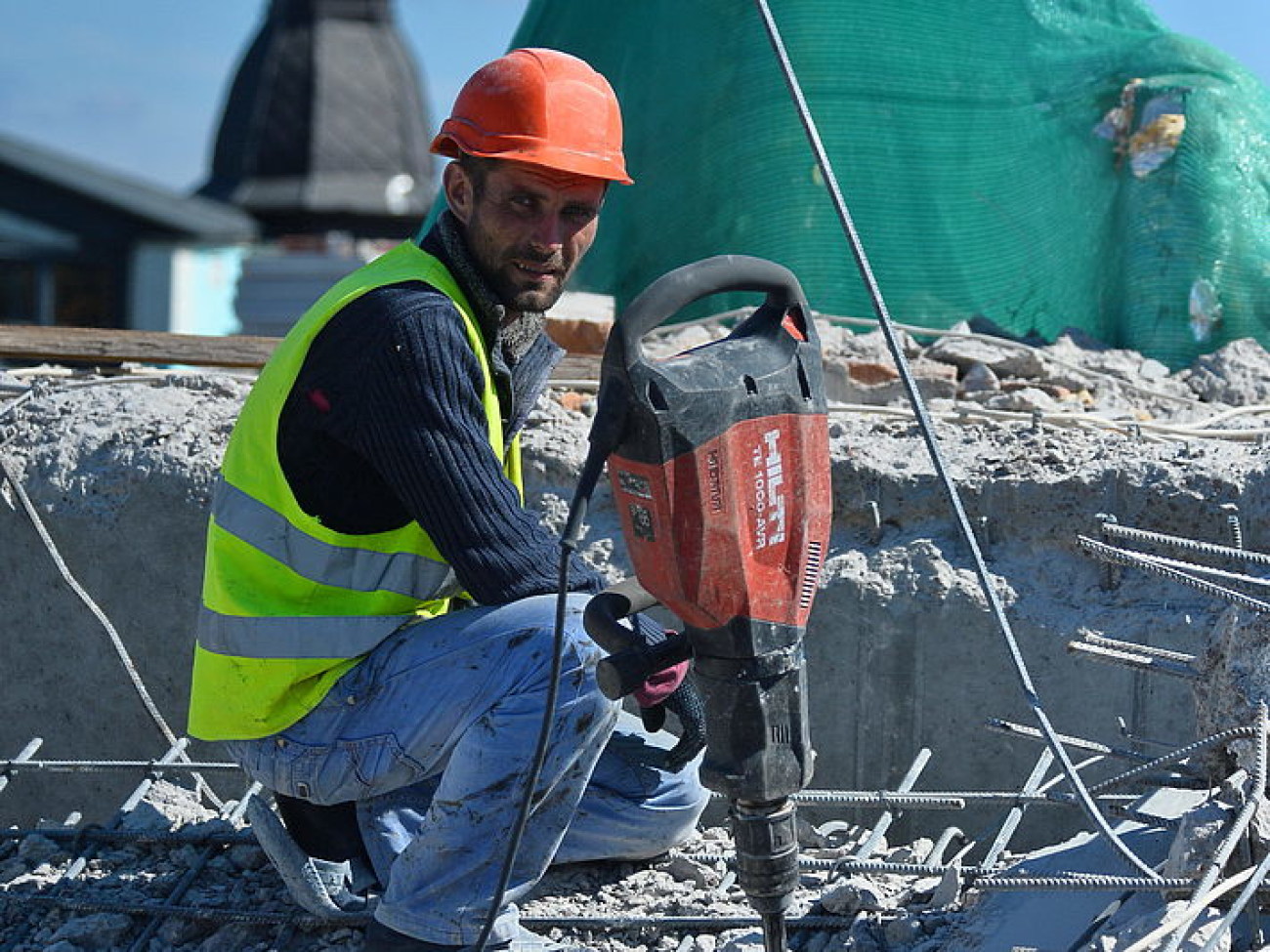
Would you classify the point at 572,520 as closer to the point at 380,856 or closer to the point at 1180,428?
the point at 380,856

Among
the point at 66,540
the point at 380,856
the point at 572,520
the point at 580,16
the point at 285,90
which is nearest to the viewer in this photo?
the point at 572,520

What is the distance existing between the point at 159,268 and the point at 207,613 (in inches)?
734

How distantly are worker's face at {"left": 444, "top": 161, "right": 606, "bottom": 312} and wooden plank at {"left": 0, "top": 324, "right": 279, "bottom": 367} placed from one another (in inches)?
93.2

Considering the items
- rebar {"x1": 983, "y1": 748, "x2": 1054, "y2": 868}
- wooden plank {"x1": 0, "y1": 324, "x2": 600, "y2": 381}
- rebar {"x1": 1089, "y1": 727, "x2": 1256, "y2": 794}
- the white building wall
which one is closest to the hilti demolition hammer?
rebar {"x1": 1089, "y1": 727, "x2": 1256, "y2": 794}

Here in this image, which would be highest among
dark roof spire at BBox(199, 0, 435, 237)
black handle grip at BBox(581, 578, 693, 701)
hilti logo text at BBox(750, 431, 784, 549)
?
hilti logo text at BBox(750, 431, 784, 549)

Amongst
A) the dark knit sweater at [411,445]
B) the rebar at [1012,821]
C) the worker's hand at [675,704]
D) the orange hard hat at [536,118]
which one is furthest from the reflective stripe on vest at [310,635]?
the rebar at [1012,821]

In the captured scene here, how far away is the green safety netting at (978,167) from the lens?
18.4 feet

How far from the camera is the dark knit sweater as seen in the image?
2.65 meters

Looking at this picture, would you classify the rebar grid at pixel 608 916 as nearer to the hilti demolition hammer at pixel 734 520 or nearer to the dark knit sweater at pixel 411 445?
the hilti demolition hammer at pixel 734 520

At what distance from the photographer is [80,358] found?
519 cm

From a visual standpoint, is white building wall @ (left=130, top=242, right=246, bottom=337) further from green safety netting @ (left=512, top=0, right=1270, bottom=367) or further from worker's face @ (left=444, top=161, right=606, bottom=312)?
worker's face @ (left=444, top=161, right=606, bottom=312)

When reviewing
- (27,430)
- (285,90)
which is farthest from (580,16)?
(285,90)

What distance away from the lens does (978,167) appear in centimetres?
582

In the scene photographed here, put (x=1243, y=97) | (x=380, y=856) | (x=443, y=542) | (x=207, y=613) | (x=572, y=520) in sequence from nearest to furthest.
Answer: (x=572, y=520) < (x=443, y=542) < (x=207, y=613) < (x=380, y=856) < (x=1243, y=97)
